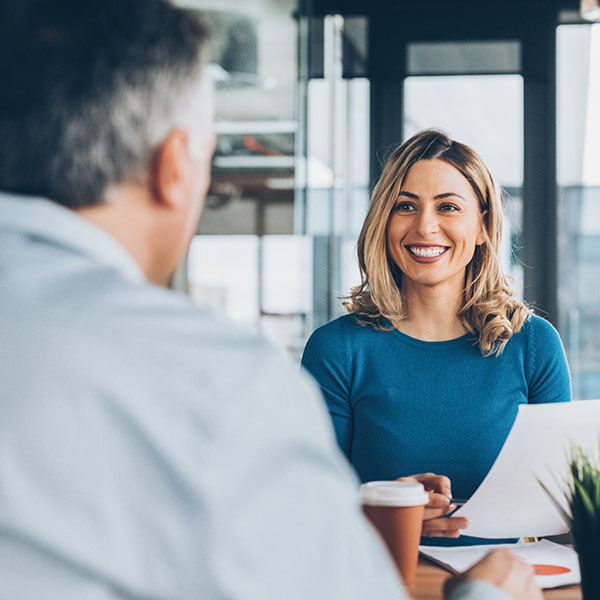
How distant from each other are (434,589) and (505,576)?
263 millimetres

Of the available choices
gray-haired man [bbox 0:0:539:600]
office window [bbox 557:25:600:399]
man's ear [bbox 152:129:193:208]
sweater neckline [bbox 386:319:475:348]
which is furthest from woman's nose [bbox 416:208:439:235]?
office window [bbox 557:25:600:399]

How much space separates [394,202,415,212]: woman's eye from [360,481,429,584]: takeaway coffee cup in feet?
3.28

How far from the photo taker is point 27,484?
57cm

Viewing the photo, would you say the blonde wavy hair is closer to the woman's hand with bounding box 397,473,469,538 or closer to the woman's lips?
the woman's lips

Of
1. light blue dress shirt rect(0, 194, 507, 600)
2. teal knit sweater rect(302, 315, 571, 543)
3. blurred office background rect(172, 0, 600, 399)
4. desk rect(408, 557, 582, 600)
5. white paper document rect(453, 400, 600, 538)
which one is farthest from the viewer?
blurred office background rect(172, 0, 600, 399)

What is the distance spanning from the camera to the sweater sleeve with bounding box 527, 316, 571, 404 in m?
1.86

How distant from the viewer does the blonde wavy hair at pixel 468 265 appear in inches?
78.0

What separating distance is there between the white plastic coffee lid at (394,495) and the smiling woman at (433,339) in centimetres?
67

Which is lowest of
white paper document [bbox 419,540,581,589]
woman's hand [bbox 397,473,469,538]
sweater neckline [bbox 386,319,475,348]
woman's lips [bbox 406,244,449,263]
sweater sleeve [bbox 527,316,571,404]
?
white paper document [bbox 419,540,581,589]

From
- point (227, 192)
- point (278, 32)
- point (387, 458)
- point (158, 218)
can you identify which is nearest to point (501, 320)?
point (387, 458)

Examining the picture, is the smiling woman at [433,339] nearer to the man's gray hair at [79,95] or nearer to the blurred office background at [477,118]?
the man's gray hair at [79,95]

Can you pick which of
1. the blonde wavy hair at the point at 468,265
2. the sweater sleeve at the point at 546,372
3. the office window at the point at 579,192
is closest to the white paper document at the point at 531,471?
the sweater sleeve at the point at 546,372

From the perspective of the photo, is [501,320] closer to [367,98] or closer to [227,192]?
[227,192]

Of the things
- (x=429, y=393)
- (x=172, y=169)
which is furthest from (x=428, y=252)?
(x=172, y=169)
